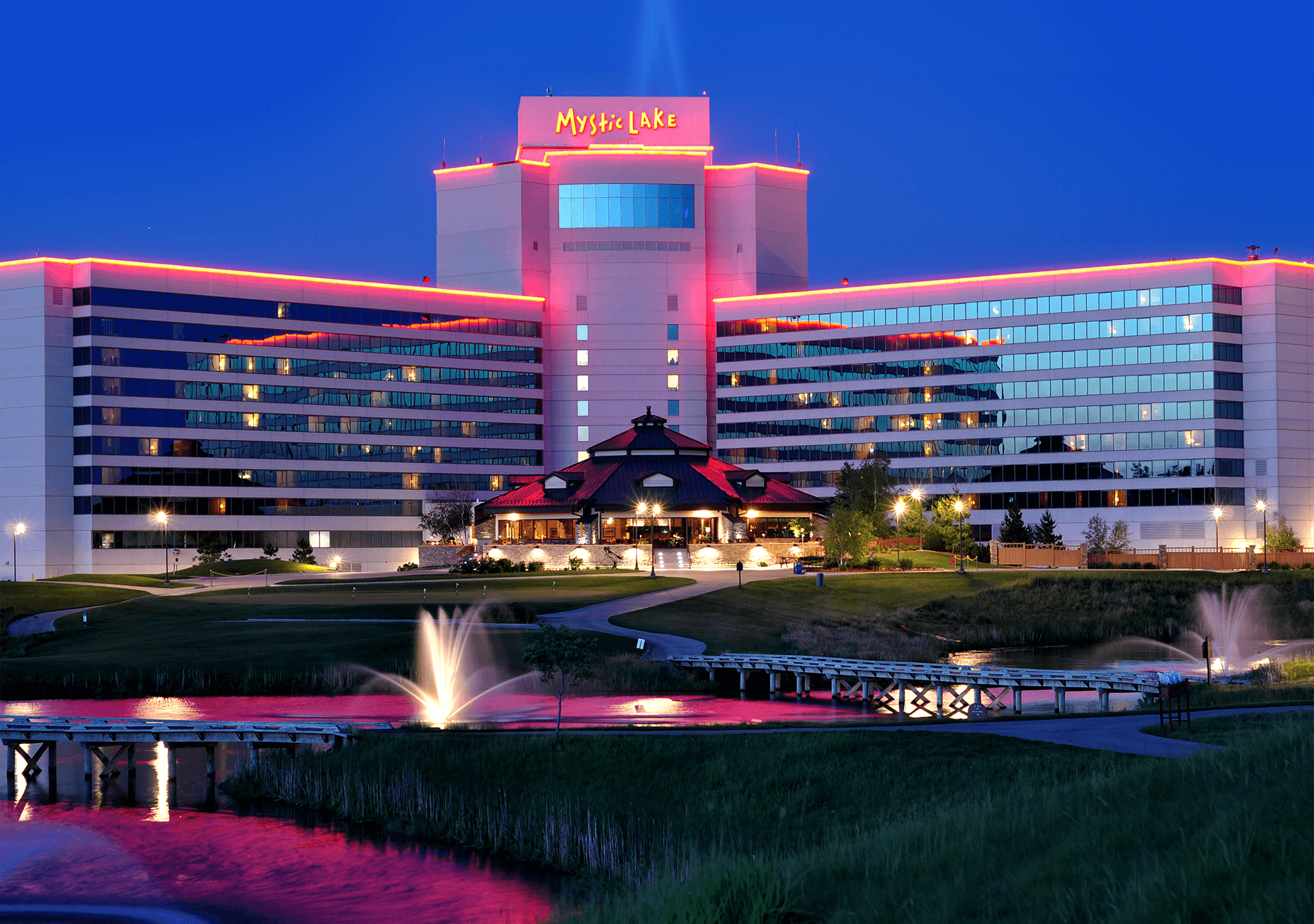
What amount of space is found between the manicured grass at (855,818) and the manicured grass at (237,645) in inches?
635

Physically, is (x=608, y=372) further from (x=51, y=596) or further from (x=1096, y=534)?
(x=51, y=596)

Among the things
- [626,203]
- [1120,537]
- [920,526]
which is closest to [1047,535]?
[1120,537]

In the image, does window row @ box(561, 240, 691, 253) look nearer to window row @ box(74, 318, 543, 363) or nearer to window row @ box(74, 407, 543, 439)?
window row @ box(74, 318, 543, 363)

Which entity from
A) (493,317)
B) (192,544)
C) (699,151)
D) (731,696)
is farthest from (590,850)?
(699,151)

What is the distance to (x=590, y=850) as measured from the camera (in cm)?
2558

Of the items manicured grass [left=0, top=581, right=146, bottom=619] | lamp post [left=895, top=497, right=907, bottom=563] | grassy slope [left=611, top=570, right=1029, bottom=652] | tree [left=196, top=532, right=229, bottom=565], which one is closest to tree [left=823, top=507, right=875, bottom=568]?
grassy slope [left=611, top=570, right=1029, bottom=652]

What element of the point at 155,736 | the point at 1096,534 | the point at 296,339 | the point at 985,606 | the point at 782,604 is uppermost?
the point at 296,339

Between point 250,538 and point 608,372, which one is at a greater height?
point 608,372

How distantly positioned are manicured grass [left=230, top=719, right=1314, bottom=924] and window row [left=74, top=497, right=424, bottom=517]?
90138 millimetres

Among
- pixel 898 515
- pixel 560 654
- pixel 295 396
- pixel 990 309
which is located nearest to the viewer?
pixel 560 654

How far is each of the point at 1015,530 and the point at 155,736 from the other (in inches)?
3457

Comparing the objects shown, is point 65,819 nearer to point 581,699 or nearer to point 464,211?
point 581,699

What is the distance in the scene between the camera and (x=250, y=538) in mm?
121375

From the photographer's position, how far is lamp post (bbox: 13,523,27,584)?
104 meters
